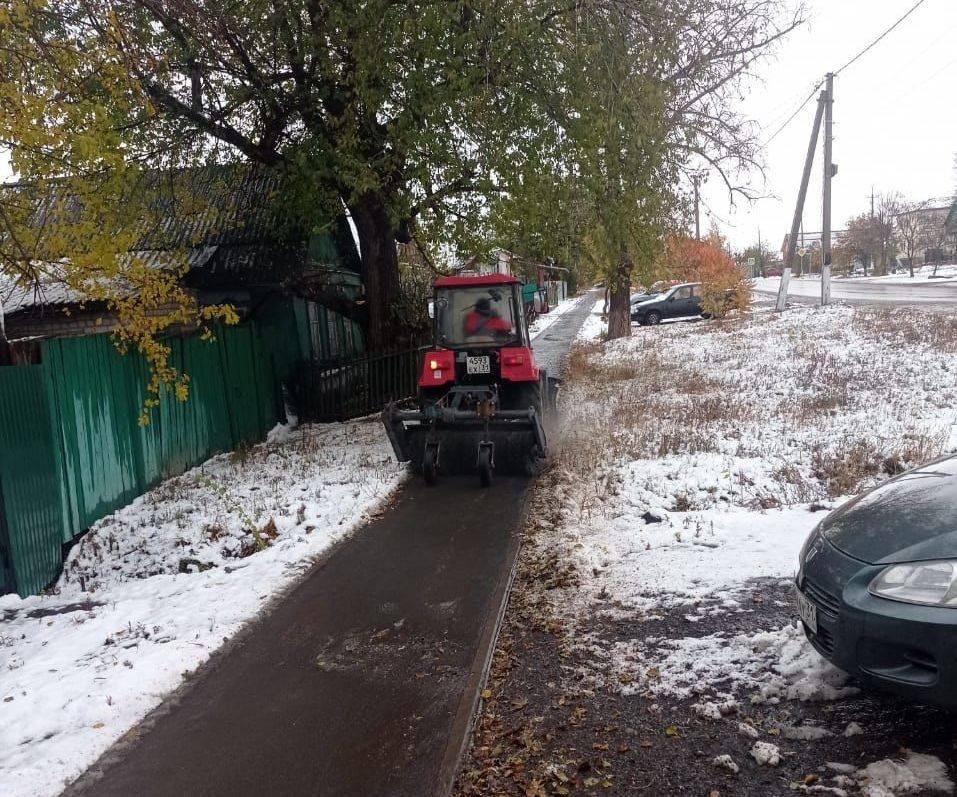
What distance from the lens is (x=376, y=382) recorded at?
13523mm

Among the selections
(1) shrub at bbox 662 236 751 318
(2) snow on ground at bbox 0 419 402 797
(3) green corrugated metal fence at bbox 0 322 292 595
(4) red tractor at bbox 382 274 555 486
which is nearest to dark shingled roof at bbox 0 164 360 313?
(3) green corrugated metal fence at bbox 0 322 292 595

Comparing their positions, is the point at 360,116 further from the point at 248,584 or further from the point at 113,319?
the point at 248,584

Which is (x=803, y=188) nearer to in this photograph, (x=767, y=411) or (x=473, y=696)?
(x=767, y=411)

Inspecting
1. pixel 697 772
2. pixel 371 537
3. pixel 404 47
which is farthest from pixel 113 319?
pixel 697 772

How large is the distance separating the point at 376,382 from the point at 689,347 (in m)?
9.82

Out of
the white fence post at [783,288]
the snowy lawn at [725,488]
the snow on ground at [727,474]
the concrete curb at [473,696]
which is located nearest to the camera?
the concrete curb at [473,696]

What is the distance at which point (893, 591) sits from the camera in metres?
3.09

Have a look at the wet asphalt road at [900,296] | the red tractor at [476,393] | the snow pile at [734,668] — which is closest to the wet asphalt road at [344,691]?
→ the snow pile at [734,668]

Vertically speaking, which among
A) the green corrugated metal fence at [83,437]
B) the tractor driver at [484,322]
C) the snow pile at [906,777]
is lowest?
the snow pile at [906,777]

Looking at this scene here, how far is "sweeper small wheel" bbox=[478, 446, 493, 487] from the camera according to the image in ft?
27.3

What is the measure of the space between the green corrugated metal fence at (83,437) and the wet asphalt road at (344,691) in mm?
2735

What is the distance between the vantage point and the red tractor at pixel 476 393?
854 centimetres

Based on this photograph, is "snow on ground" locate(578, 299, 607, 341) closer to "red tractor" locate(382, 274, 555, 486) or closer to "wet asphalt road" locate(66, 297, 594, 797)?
"red tractor" locate(382, 274, 555, 486)

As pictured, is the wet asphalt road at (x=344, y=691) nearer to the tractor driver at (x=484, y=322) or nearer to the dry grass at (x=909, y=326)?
the tractor driver at (x=484, y=322)
